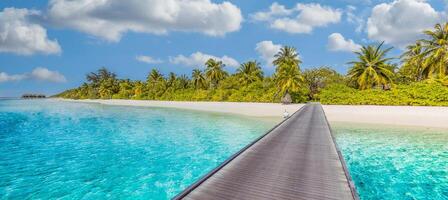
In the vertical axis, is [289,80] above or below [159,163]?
above

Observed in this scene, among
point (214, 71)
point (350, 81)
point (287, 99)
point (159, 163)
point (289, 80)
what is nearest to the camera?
point (159, 163)

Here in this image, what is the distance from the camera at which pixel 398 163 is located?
1073 cm

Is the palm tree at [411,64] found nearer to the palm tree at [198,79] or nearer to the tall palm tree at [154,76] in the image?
the palm tree at [198,79]

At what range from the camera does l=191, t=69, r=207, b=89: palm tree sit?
7806cm

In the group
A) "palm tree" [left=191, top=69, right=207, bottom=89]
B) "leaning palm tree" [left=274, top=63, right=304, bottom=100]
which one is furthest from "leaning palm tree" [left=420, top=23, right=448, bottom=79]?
"palm tree" [left=191, top=69, right=207, bottom=89]

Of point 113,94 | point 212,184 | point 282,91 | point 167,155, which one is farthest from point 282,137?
point 113,94

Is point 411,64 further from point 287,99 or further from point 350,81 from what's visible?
point 287,99

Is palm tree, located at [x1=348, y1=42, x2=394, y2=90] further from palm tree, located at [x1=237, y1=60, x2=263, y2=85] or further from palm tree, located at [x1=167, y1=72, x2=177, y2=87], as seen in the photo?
palm tree, located at [x1=167, y1=72, x2=177, y2=87]

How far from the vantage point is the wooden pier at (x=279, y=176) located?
17.3 ft

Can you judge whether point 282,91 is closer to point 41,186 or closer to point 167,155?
point 167,155

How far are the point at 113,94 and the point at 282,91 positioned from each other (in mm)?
81483

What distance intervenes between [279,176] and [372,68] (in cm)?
4195

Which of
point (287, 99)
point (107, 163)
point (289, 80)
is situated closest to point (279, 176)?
point (107, 163)

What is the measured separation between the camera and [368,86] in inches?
1651
